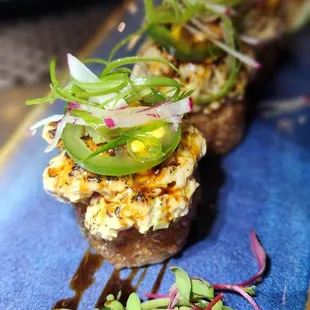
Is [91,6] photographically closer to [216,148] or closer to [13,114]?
[13,114]

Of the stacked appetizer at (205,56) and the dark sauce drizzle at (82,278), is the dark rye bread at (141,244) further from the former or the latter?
the stacked appetizer at (205,56)

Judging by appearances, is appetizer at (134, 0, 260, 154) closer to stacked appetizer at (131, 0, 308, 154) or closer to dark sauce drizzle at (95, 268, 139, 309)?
stacked appetizer at (131, 0, 308, 154)

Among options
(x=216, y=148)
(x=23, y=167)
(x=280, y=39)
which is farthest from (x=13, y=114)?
(x=280, y=39)

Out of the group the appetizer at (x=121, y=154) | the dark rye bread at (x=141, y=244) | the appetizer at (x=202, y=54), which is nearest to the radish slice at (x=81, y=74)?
the appetizer at (x=121, y=154)

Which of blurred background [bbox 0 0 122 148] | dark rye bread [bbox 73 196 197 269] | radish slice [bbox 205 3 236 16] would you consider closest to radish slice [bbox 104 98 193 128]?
dark rye bread [bbox 73 196 197 269]

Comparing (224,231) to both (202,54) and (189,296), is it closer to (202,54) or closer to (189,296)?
(189,296)

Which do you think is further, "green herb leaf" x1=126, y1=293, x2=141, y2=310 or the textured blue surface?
the textured blue surface

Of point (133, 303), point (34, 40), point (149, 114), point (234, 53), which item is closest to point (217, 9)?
point (234, 53)
